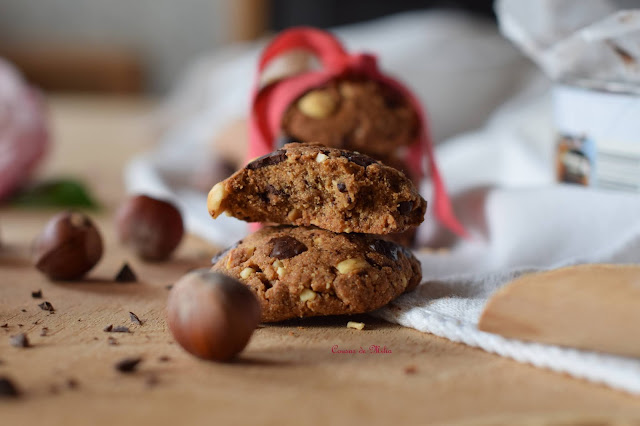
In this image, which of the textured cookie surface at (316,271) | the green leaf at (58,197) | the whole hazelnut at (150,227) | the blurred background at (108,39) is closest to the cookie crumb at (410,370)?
the textured cookie surface at (316,271)

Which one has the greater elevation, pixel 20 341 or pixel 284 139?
pixel 284 139

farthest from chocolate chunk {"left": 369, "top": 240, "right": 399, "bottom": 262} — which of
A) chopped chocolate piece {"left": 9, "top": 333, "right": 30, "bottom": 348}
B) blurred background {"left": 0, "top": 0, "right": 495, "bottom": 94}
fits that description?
blurred background {"left": 0, "top": 0, "right": 495, "bottom": 94}

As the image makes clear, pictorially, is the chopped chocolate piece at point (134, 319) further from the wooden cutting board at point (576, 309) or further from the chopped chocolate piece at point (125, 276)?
the wooden cutting board at point (576, 309)

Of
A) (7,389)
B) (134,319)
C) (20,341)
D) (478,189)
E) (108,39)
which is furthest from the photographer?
(108,39)

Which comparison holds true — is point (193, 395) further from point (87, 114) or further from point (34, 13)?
point (34, 13)

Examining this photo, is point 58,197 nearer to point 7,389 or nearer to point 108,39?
point 7,389

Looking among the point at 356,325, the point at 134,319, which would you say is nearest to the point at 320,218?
the point at 356,325

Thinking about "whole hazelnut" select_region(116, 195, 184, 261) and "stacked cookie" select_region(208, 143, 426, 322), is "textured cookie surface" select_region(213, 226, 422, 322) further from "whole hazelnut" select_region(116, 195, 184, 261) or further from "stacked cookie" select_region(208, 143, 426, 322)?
"whole hazelnut" select_region(116, 195, 184, 261)

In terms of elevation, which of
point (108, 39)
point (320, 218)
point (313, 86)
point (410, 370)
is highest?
point (108, 39)
